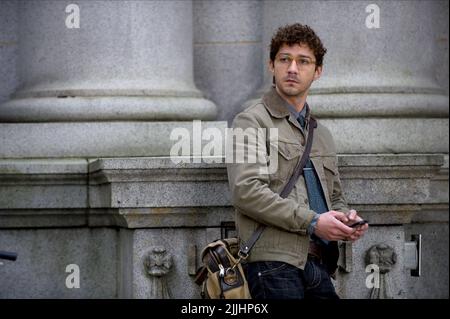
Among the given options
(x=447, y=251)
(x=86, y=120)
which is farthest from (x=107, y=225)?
(x=447, y=251)

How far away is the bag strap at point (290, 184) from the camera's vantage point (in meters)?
6.92

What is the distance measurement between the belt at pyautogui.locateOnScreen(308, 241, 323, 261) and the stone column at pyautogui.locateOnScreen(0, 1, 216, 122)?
8.14 ft

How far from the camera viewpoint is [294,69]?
23.5 ft

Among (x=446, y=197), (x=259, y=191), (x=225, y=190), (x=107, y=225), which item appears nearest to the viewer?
(x=259, y=191)

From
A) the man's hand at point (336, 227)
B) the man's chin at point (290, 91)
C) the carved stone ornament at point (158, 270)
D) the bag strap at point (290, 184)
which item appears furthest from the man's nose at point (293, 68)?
the carved stone ornament at point (158, 270)

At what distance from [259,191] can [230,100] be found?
324 cm

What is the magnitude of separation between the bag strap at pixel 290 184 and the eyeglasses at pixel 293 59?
0.36m

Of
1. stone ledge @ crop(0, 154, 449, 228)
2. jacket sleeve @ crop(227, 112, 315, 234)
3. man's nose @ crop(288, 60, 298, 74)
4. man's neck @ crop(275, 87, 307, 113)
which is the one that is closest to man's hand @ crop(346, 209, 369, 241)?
jacket sleeve @ crop(227, 112, 315, 234)

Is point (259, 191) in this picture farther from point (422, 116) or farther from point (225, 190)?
point (422, 116)

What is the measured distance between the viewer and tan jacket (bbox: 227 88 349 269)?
6809mm

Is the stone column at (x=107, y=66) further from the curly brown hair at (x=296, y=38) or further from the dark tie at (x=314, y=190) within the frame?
the dark tie at (x=314, y=190)

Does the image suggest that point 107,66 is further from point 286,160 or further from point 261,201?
point 261,201

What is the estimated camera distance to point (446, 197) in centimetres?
975

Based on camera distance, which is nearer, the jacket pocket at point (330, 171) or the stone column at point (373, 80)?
the jacket pocket at point (330, 171)
